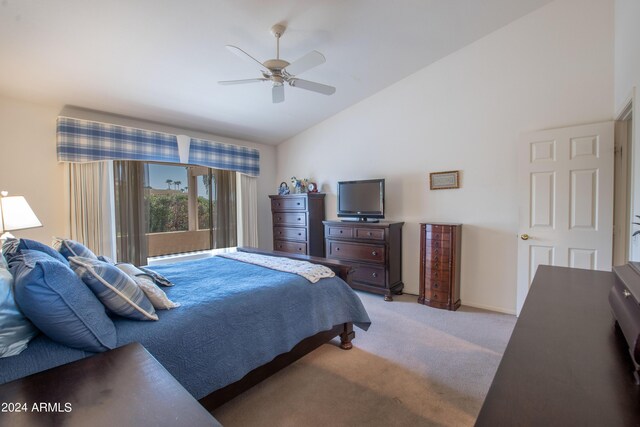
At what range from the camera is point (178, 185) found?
4.43 metres

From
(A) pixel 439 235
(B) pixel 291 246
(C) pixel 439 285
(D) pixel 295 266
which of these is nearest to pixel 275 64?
(D) pixel 295 266

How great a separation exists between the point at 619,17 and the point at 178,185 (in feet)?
16.8

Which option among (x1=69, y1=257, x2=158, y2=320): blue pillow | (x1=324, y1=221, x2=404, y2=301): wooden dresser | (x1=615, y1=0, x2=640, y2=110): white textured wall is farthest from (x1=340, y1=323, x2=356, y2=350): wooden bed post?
(x1=615, y1=0, x2=640, y2=110): white textured wall

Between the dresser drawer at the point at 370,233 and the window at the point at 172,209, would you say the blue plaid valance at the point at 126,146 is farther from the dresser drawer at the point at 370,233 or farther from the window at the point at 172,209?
the dresser drawer at the point at 370,233

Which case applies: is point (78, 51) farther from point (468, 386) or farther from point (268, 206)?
point (468, 386)

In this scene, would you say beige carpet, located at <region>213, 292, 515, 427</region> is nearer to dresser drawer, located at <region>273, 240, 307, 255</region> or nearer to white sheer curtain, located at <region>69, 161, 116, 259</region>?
dresser drawer, located at <region>273, 240, 307, 255</region>

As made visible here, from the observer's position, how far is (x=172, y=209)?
4.37 m

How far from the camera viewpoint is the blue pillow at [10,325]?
3.78 ft

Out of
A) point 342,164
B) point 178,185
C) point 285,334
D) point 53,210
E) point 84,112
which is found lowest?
point 285,334

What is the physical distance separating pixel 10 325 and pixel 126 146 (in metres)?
2.98

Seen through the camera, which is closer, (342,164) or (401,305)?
(401,305)

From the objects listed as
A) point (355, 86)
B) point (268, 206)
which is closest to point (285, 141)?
point (268, 206)

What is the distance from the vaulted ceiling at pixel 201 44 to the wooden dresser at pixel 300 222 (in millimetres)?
1485

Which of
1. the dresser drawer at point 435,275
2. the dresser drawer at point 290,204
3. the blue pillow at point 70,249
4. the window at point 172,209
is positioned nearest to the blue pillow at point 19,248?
the blue pillow at point 70,249
